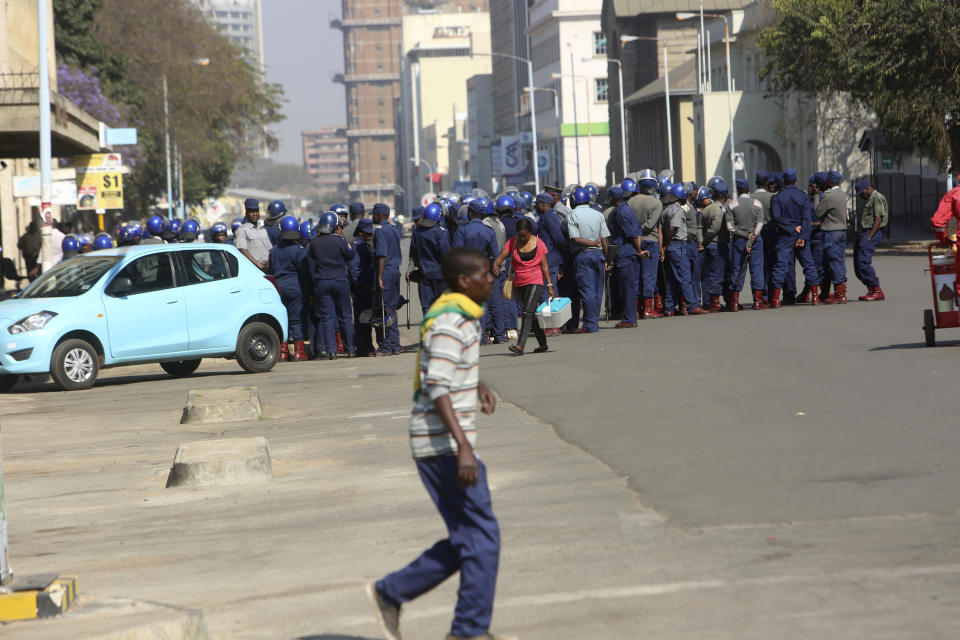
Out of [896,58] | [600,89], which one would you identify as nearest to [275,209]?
[896,58]

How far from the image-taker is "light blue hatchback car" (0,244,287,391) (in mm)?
16297

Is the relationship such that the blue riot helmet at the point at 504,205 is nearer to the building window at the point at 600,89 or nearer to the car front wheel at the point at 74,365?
the car front wheel at the point at 74,365

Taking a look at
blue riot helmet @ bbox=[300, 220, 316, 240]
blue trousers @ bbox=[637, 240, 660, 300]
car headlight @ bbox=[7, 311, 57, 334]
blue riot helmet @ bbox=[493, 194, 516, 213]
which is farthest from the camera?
blue trousers @ bbox=[637, 240, 660, 300]

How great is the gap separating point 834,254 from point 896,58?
17882 mm

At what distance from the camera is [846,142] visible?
58.6 metres

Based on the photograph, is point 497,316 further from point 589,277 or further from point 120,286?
point 120,286

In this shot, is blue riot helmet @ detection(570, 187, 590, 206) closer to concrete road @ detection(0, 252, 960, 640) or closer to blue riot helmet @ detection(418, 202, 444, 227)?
blue riot helmet @ detection(418, 202, 444, 227)

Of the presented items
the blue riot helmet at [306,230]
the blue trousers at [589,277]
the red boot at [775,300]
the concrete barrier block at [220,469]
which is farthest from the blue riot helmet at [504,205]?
the concrete barrier block at [220,469]

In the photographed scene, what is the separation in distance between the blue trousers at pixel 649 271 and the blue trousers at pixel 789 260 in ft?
5.66

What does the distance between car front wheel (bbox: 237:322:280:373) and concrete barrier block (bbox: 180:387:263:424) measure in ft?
13.3

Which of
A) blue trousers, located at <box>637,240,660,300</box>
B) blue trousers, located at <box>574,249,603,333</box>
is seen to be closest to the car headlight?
blue trousers, located at <box>574,249,603,333</box>

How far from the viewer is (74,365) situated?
16688 mm

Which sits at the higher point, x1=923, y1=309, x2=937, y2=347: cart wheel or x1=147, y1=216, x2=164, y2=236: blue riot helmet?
x1=147, y1=216, x2=164, y2=236: blue riot helmet

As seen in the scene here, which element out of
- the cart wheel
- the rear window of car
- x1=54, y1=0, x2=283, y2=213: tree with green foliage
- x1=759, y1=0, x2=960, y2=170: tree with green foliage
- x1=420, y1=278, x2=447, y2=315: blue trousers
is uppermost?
x1=54, y1=0, x2=283, y2=213: tree with green foliage
